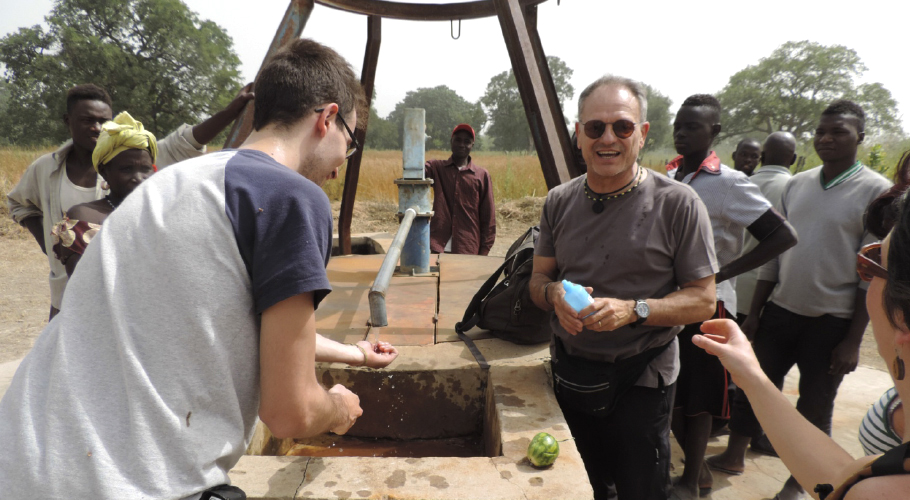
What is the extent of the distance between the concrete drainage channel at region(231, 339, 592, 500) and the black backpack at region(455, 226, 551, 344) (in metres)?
0.07

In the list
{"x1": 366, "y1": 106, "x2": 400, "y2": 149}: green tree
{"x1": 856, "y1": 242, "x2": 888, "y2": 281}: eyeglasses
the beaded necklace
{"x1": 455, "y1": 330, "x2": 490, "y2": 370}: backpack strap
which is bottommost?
{"x1": 455, "y1": 330, "x2": 490, "y2": 370}: backpack strap

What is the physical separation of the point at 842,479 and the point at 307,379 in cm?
98

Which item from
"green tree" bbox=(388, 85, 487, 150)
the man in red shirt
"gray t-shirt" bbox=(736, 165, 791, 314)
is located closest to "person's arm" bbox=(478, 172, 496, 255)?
the man in red shirt

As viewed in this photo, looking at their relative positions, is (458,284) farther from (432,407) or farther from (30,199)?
(30,199)

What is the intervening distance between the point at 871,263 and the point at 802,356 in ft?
6.53

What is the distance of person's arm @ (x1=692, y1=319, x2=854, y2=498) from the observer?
3.25 ft

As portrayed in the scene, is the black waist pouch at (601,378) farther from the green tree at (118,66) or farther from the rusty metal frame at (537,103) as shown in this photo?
the green tree at (118,66)

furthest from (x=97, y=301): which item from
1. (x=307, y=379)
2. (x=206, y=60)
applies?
(x=206, y=60)

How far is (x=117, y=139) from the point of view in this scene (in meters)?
1.93

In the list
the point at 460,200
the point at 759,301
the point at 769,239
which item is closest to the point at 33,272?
the point at 460,200

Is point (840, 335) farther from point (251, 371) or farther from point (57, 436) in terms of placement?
point (57, 436)

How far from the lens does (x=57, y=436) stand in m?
0.84

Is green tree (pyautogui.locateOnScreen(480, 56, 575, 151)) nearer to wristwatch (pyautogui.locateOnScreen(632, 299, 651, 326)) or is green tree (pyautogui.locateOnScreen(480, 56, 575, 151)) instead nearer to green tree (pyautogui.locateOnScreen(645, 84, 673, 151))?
green tree (pyautogui.locateOnScreen(645, 84, 673, 151))

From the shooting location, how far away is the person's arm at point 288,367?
0.90 metres
